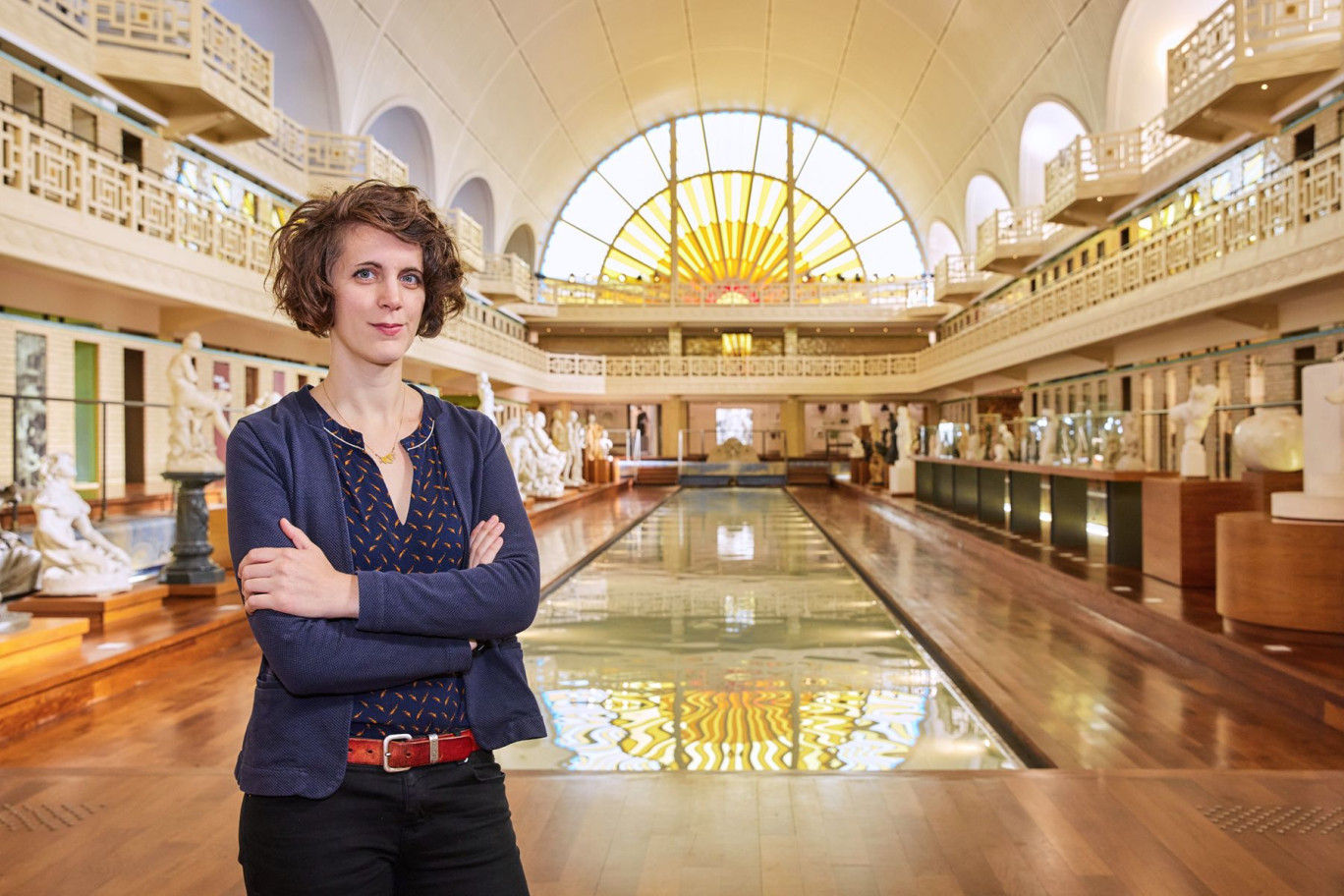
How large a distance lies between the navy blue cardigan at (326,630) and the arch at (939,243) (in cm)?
3387

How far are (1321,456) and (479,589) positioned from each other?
5.96 meters

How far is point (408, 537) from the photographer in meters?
1.46

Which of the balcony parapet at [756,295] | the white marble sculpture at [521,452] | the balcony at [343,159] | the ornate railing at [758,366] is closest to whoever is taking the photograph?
the balcony at [343,159]

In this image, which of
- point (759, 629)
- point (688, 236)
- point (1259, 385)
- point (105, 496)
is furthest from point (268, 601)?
point (688, 236)

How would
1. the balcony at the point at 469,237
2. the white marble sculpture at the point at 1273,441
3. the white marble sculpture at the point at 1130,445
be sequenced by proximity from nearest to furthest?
the white marble sculpture at the point at 1273,441 < the white marble sculpture at the point at 1130,445 < the balcony at the point at 469,237

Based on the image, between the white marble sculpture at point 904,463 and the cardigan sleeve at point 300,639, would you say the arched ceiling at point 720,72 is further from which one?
the cardigan sleeve at point 300,639

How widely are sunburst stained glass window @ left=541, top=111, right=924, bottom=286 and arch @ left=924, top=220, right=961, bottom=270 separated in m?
0.85

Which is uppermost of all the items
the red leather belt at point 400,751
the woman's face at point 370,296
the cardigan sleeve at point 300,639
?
the woman's face at point 370,296

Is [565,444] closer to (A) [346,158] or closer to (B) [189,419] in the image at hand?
(A) [346,158]

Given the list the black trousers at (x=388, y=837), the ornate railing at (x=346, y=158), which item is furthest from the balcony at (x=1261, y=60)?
the black trousers at (x=388, y=837)

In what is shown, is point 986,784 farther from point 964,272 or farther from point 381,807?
point 964,272

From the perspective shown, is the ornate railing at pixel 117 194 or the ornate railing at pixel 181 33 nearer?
the ornate railing at pixel 117 194

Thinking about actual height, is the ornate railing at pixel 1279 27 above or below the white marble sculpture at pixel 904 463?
above

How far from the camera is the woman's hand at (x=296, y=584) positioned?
131 cm
